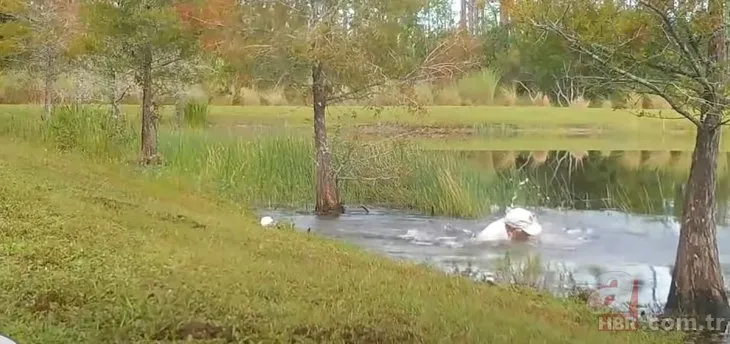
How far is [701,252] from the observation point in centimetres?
840

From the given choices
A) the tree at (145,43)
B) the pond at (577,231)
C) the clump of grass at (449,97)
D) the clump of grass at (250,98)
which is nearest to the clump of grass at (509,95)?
the clump of grass at (449,97)

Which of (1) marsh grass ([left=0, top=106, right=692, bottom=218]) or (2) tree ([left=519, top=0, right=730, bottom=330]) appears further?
(1) marsh grass ([left=0, top=106, right=692, bottom=218])

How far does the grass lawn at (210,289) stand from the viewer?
5.14 meters

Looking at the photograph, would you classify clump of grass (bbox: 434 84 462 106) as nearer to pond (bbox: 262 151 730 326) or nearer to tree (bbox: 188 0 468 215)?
pond (bbox: 262 151 730 326)

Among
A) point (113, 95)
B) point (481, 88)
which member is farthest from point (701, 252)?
point (481, 88)

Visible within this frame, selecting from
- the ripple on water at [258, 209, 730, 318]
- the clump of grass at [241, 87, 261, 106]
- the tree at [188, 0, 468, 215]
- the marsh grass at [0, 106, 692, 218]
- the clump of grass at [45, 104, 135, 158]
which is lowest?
the ripple on water at [258, 209, 730, 318]

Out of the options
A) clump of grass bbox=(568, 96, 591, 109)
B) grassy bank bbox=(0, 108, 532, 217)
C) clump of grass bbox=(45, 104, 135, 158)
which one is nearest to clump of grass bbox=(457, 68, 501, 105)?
clump of grass bbox=(568, 96, 591, 109)

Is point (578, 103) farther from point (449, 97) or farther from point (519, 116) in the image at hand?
point (449, 97)

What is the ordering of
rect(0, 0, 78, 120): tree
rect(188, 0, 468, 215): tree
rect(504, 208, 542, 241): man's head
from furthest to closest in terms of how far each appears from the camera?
rect(0, 0, 78, 120): tree → rect(188, 0, 468, 215): tree → rect(504, 208, 542, 241): man's head

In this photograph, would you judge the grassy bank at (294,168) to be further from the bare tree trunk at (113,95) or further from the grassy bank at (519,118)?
the grassy bank at (519,118)

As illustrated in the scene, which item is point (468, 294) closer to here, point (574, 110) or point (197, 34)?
point (197, 34)

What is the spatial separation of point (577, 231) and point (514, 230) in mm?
1452

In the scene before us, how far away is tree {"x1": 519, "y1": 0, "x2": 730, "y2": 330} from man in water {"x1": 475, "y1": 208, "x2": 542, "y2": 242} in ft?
12.2

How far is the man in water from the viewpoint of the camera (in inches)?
480
